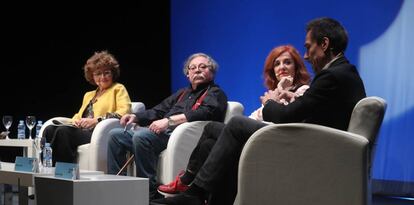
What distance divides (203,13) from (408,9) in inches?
81.1

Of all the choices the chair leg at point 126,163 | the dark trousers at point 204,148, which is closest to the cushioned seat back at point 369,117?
the dark trousers at point 204,148

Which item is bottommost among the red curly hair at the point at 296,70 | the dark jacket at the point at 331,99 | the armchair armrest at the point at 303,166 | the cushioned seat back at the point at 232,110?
the armchair armrest at the point at 303,166

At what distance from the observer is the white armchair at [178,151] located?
361 centimetres

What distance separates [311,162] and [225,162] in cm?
50

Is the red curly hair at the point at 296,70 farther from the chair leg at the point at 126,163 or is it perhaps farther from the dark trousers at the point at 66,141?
the dark trousers at the point at 66,141

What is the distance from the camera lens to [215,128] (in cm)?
297

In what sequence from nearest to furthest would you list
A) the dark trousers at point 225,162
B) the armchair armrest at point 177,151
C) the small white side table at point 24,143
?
the dark trousers at point 225,162 < the armchair armrest at point 177,151 < the small white side table at point 24,143

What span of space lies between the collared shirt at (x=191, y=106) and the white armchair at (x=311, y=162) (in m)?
1.40

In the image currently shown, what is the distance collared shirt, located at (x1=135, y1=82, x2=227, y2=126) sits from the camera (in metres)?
3.80

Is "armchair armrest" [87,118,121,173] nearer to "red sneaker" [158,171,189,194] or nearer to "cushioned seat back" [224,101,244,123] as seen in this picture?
"cushioned seat back" [224,101,244,123]

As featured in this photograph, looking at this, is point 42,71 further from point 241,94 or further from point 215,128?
point 215,128

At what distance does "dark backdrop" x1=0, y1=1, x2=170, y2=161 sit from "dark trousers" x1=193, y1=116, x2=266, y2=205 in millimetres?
3336

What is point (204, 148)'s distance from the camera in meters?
2.94

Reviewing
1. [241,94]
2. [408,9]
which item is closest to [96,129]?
[241,94]
